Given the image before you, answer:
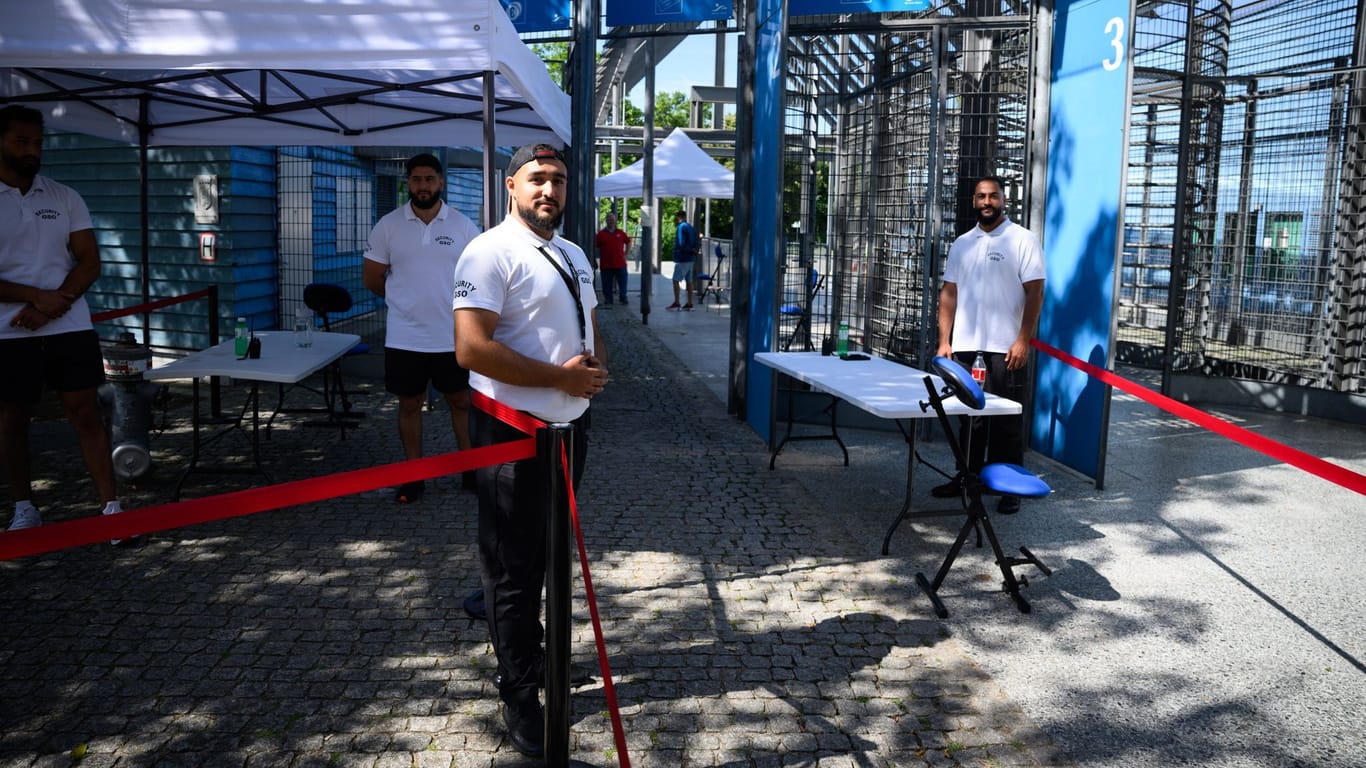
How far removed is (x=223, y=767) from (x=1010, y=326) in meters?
5.29

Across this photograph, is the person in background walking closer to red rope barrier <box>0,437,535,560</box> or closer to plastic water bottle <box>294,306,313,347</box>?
plastic water bottle <box>294,306,313,347</box>

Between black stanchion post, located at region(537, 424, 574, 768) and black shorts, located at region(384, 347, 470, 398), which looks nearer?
black stanchion post, located at region(537, 424, 574, 768)

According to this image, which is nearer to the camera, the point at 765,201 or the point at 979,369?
the point at 979,369

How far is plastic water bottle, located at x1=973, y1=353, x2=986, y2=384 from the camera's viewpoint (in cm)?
648

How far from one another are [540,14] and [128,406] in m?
6.40

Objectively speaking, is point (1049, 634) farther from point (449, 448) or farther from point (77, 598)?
point (449, 448)

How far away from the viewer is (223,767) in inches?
139

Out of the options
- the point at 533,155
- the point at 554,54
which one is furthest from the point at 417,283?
the point at 554,54

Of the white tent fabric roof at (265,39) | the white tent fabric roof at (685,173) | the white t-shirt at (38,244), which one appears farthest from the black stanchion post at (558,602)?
the white tent fabric roof at (685,173)

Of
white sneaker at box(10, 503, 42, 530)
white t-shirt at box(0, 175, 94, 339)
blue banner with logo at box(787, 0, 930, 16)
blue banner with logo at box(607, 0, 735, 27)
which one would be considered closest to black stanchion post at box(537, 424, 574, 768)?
white t-shirt at box(0, 175, 94, 339)

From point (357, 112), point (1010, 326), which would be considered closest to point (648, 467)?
point (1010, 326)

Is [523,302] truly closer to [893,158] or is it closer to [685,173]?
[893,158]

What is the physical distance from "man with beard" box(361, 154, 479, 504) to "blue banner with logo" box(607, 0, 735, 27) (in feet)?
15.3

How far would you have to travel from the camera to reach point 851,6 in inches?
329
